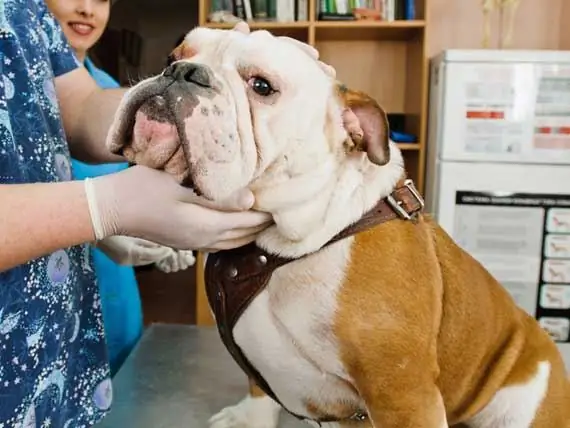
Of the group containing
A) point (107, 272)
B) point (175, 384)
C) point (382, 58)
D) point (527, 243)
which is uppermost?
point (382, 58)

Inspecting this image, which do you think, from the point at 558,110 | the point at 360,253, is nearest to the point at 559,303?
the point at 558,110

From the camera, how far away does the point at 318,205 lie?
0.74 metres

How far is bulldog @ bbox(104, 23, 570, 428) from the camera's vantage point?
0.65m

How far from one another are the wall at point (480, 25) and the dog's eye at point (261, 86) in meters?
2.26

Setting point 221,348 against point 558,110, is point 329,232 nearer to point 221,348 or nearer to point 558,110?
point 221,348

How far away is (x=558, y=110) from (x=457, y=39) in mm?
689

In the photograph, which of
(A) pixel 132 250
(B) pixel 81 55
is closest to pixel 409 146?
(B) pixel 81 55

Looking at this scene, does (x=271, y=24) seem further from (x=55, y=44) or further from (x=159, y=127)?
(x=159, y=127)

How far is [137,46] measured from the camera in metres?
4.54

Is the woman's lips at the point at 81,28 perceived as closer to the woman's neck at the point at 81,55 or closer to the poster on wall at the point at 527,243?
the woman's neck at the point at 81,55

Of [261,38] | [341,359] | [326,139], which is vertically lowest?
[341,359]

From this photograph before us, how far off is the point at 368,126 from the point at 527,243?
1846 millimetres

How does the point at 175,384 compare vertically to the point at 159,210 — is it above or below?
below

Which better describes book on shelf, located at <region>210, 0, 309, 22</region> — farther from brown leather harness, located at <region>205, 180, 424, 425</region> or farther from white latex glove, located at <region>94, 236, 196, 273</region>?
brown leather harness, located at <region>205, 180, 424, 425</region>
